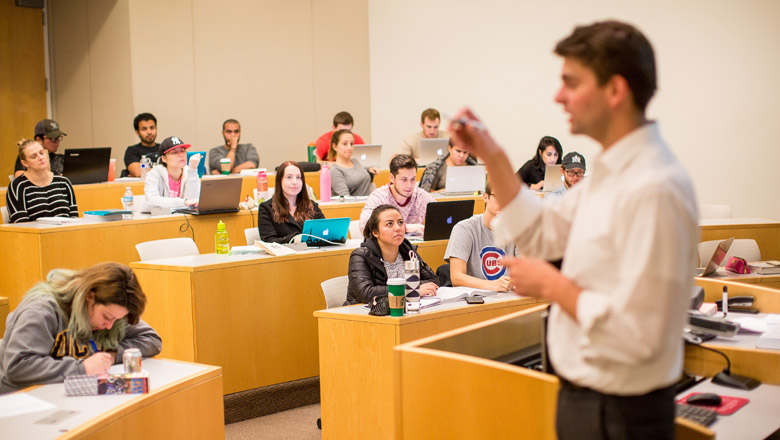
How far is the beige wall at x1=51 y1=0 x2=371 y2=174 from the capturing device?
877cm

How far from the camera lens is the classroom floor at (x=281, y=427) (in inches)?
153

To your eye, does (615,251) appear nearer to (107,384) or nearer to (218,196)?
(107,384)

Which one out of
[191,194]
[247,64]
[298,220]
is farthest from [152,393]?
[247,64]

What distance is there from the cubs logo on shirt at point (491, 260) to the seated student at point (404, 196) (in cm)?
106

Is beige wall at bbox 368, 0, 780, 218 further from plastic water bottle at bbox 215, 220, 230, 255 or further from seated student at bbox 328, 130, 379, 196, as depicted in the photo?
plastic water bottle at bbox 215, 220, 230, 255

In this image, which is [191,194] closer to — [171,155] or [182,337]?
[171,155]

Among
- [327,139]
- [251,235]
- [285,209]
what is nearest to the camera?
[251,235]

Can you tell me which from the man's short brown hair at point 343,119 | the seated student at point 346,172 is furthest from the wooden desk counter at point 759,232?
the man's short brown hair at point 343,119

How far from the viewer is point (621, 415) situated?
137cm

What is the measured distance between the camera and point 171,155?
6121 mm

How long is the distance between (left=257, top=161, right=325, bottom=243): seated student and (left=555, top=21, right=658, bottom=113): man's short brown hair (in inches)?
153

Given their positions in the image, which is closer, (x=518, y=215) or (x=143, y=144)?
(x=518, y=215)

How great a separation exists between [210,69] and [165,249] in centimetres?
524

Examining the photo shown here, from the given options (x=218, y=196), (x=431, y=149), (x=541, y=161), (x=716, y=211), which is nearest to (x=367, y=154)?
(x=431, y=149)
